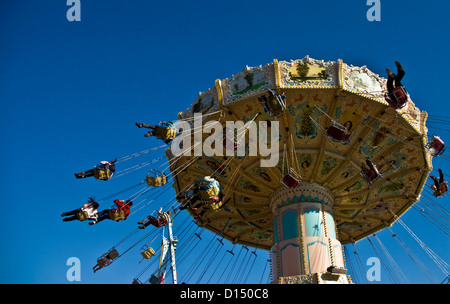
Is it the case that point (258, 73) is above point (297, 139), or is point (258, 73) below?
above

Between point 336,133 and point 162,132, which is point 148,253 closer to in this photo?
point 162,132

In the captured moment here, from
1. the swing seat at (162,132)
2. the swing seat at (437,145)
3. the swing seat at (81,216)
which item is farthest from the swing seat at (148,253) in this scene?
the swing seat at (437,145)

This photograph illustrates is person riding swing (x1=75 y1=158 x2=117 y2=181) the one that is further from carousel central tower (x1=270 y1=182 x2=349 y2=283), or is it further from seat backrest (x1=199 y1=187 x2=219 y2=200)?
carousel central tower (x1=270 y1=182 x2=349 y2=283)

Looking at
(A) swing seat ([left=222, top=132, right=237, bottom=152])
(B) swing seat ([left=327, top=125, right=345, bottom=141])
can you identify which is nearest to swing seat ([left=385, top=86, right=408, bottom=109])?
(B) swing seat ([left=327, top=125, right=345, bottom=141])

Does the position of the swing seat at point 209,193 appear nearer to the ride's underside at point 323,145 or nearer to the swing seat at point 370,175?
the ride's underside at point 323,145

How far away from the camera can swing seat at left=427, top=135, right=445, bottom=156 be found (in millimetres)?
12982

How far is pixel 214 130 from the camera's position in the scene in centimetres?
1356

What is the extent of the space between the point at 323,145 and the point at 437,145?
139 inches

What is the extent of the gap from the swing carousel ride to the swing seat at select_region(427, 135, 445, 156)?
3 cm

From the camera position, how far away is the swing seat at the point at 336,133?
469 inches

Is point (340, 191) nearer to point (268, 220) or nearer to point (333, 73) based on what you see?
point (268, 220)

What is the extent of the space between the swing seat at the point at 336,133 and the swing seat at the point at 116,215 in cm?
667
